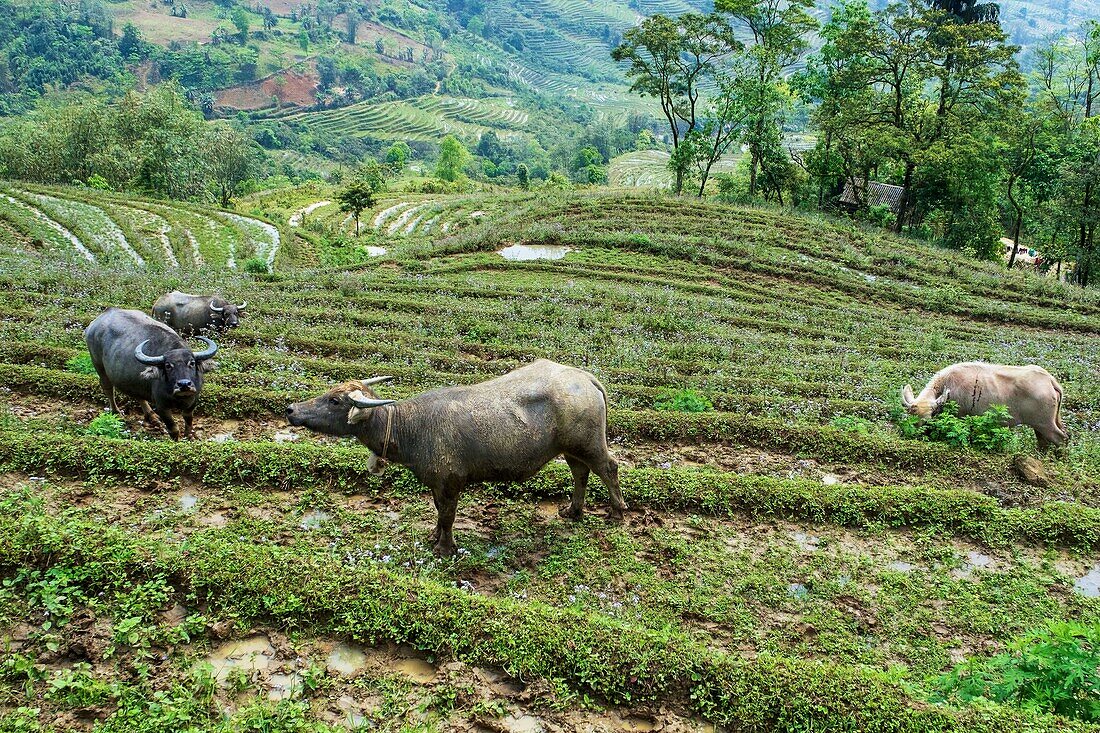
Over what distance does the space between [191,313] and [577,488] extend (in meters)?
9.89

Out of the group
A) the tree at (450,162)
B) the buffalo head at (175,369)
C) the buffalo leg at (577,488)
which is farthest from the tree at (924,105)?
the tree at (450,162)

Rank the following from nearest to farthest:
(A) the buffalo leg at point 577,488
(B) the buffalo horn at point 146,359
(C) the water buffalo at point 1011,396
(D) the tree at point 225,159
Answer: (A) the buffalo leg at point 577,488 → (B) the buffalo horn at point 146,359 → (C) the water buffalo at point 1011,396 → (D) the tree at point 225,159

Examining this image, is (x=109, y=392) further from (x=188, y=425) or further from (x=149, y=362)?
(x=149, y=362)

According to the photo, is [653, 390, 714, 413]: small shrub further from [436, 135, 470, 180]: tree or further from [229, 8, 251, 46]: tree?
[229, 8, 251, 46]: tree

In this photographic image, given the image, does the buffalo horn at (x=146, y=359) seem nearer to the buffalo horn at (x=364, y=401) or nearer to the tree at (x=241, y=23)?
the buffalo horn at (x=364, y=401)

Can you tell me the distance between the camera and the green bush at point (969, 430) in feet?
30.9

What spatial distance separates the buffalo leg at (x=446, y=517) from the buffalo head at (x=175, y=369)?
166 inches

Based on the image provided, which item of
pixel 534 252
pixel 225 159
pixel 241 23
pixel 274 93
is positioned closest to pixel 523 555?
pixel 534 252

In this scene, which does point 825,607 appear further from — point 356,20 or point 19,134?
point 356,20

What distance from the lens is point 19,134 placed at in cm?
4441

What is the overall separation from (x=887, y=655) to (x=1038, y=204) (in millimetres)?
35908

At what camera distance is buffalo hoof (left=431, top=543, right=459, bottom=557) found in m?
6.56

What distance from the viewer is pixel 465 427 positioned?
21.2ft

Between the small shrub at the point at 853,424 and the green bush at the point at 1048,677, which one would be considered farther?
the small shrub at the point at 853,424
